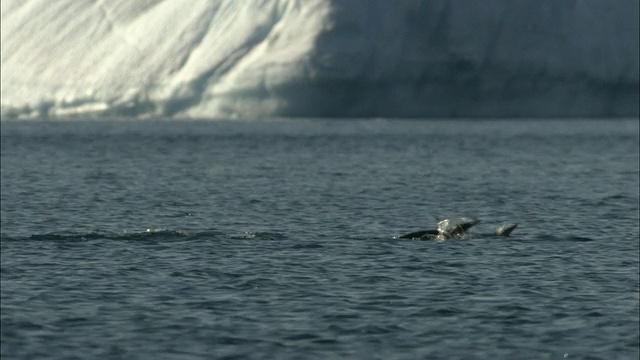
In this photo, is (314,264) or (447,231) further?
(447,231)

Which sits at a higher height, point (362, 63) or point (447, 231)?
point (362, 63)

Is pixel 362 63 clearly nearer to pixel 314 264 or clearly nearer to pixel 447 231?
pixel 447 231

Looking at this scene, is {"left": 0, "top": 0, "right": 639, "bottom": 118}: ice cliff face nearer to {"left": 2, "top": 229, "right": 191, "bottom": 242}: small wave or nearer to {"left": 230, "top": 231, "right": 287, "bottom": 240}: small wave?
{"left": 230, "top": 231, "right": 287, "bottom": 240}: small wave

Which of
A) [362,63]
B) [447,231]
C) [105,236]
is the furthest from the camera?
[362,63]

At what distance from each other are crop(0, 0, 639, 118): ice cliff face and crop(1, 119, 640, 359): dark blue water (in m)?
31.7

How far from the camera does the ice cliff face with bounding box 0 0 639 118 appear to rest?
8406 cm

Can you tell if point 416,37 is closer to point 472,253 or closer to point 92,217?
point 92,217

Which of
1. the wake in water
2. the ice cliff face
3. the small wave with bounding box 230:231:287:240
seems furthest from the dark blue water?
the ice cliff face

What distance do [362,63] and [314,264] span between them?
60.4 metres

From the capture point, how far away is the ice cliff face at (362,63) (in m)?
84.1

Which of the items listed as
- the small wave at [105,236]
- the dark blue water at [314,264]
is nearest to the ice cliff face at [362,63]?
the dark blue water at [314,264]

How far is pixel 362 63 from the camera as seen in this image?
273 feet

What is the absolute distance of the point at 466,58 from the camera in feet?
277

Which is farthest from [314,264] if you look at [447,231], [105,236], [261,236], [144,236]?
[105,236]
